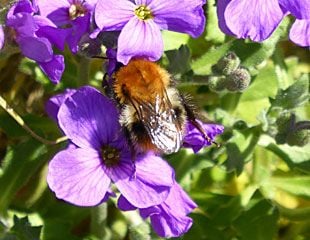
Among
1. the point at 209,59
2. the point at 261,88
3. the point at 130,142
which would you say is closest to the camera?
the point at 130,142

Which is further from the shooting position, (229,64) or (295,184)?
(295,184)

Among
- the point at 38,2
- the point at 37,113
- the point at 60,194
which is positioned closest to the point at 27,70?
the point at 37,113

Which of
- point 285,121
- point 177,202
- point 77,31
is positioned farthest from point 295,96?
point 77,31

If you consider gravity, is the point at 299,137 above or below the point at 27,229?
above

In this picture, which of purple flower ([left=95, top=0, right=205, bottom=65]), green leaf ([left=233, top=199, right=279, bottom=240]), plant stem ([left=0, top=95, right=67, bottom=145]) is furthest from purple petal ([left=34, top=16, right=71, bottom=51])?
green leaf ([left=233, top=199, right=279, bottom=240])

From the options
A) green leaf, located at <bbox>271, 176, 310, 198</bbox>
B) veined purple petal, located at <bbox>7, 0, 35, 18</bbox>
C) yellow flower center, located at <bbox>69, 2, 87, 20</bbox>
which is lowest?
green leaf, located at <bbox>271, 176, 310, 198</bbox>

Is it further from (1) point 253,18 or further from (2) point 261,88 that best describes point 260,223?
(1) point 253,18

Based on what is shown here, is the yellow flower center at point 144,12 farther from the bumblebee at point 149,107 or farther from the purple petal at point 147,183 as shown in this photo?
the purple petal at point 147,183

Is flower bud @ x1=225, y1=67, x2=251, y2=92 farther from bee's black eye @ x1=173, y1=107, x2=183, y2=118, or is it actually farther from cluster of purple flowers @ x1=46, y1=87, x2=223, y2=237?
bee's black eye @ x1=173, y1=107, x2=183, y2=118
